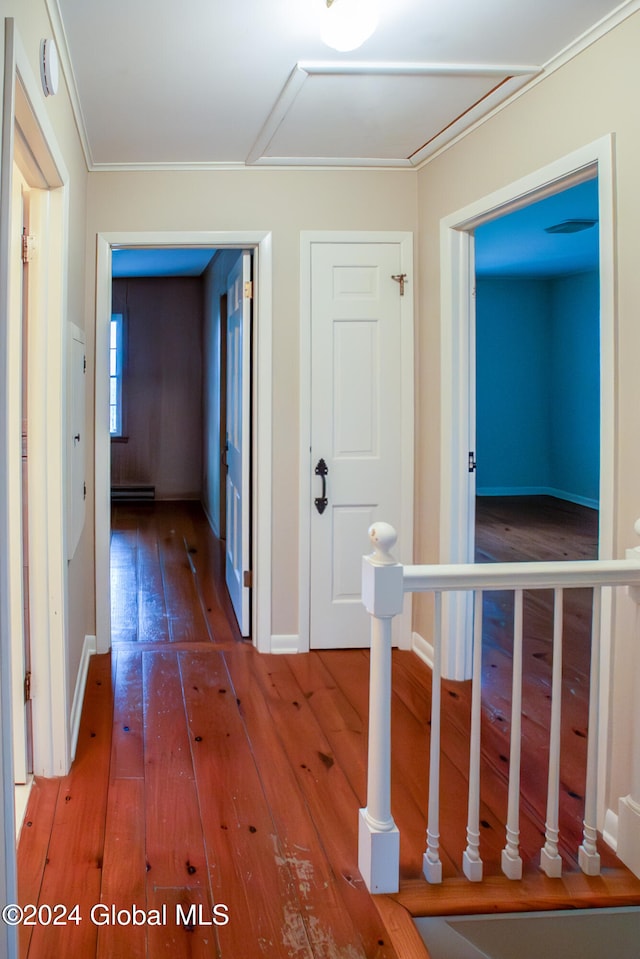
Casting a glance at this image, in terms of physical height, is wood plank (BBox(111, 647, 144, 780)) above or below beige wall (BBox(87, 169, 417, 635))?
below

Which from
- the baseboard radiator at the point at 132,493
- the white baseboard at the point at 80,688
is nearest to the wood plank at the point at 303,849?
the white baseboard at the point at 80,688

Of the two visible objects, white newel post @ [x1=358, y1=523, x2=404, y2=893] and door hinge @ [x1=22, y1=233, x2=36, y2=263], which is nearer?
white newel post @ [x1=358, y1=523, x2=404, y2=893]

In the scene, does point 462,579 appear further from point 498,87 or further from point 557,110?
point 498,87

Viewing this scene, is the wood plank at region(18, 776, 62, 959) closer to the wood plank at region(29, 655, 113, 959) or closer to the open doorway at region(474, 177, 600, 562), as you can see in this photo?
the wood plank at region(29, 655, 113, 959)

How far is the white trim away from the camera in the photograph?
3.73 metres

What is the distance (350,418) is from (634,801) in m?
2.23

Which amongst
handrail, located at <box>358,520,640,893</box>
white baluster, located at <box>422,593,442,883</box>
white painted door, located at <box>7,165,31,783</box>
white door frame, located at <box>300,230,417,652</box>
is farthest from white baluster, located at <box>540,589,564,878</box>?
white door frame, located at <box>300,230,417,652</box>

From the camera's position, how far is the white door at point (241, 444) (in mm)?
4039

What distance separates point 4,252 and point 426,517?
102 inches

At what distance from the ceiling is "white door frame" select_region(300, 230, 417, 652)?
37cm

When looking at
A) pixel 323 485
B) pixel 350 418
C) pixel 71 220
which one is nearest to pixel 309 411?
pixel 350 418

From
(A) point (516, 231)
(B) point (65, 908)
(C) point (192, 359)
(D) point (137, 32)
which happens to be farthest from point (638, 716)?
(C) point (192, 359)

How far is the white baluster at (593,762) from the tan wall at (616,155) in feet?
0.83

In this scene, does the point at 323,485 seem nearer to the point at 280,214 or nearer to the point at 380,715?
the point at 280,214
